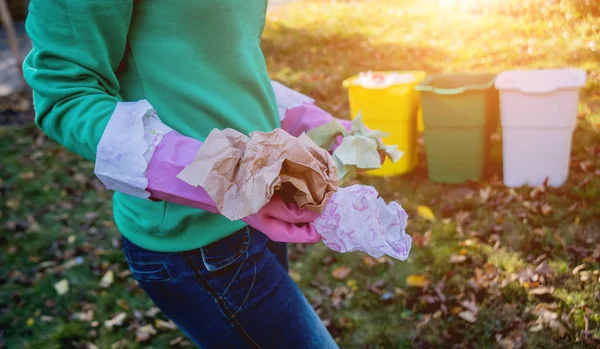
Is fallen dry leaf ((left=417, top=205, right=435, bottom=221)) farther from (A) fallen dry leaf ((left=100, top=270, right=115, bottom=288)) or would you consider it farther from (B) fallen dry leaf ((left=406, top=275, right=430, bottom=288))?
(A) fallen dry leaf ((left=100, top=270, right=115, bottom=288))

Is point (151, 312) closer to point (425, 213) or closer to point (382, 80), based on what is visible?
point (425, 213)

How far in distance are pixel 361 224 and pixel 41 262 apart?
4177 mm

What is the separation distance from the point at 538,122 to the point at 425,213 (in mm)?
1031

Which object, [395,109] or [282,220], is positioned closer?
[282,220]

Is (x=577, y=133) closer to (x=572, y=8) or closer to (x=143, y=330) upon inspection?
(x=572, y=8)

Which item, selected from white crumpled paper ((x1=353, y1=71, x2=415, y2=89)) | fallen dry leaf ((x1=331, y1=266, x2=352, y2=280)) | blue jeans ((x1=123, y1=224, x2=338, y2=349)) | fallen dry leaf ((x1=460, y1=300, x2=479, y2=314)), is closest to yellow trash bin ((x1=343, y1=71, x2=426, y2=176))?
→ white crumpled paper ((x1=353, y1=71, x2=415, y2=89))

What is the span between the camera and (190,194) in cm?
96

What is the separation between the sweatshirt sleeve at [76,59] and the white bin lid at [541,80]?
134 inches

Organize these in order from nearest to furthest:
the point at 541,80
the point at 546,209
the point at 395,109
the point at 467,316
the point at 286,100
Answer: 1. the point at 286,100
2. the point at 467,316
3. the point at 546,209
4. the point at 541,80
5. the point at 395,109

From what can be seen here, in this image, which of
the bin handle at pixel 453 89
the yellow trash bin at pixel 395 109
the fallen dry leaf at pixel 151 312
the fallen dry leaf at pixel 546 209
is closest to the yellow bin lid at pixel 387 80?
the yellow trash bin at pixel 395 109

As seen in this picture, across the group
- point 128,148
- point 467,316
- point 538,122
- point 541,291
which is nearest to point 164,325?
point 467,316

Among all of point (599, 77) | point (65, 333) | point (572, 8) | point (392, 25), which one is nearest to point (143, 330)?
point (65, 333)

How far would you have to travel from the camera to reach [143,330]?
348 centimetres

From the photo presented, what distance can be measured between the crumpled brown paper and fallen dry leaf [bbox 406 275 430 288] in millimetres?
2492
